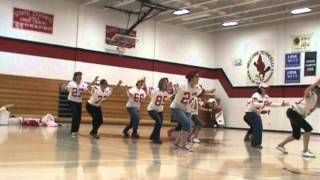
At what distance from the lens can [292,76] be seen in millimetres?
24484

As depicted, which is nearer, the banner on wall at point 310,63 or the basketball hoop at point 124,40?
the banner on wall at point 310,63

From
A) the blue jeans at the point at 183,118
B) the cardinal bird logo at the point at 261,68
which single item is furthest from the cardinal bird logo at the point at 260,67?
the blue jeans at the point at 183,118

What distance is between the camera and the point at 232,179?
5734 millimetres

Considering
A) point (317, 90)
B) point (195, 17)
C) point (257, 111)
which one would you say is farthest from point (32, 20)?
point (317, 90)

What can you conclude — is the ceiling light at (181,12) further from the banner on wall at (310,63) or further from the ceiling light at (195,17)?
the banner on wall at (310,63)

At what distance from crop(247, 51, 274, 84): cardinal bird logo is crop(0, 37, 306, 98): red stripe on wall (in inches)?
27.0

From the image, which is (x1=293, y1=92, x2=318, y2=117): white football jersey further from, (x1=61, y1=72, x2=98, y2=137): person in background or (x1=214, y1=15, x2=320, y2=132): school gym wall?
(x1=214, y1=15, x2=320, y2=132): school gym wall

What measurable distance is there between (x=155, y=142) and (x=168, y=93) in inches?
72.2

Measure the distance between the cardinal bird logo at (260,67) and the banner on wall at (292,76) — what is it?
3.68 feet

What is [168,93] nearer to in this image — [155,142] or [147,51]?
[155,142]

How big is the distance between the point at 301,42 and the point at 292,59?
3.36 ft

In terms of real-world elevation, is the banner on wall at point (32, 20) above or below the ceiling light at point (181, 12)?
below

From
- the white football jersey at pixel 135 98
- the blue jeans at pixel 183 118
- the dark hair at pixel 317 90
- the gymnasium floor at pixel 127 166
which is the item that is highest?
the dark hair at pixel 317 90

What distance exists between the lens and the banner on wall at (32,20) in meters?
21.0
